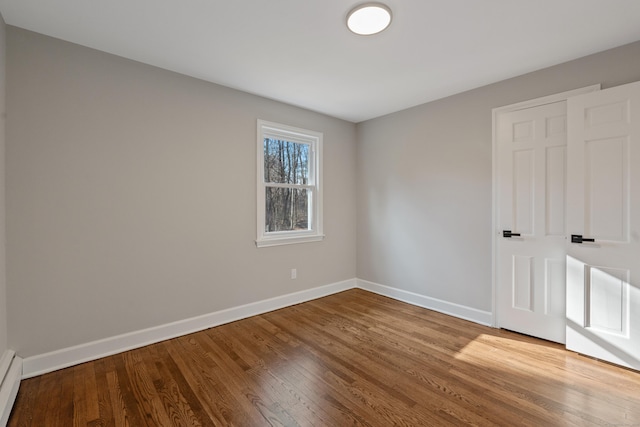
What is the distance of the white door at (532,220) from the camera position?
2562 millimetres

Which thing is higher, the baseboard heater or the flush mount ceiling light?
the flush mount ceiling light

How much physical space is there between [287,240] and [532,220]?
2640 mm

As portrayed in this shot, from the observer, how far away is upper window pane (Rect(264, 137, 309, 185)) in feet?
11.5

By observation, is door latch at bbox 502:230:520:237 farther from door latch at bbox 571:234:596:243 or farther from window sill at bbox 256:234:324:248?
window sill at bbox 256:234:324:248

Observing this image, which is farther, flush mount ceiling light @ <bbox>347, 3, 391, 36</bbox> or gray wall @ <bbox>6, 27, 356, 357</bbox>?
gray wall @ <bbox>6, 27, 356, 357</bbox>

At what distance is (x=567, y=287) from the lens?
243 centimetres

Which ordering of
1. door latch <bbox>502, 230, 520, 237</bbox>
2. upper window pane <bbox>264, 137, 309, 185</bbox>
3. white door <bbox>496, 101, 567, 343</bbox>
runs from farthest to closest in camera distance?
upper window pane <bbox>264, 137, 309, 185</bbox> < door latch <bbox>502, 230, 520, 237</bbox> < white door <bbox>496, 101, 567, 343</bbox>

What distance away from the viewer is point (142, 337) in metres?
2.54

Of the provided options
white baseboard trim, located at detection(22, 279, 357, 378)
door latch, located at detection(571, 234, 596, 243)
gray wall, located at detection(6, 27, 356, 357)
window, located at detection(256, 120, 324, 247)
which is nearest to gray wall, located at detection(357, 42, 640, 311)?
door latch, located at detection(571, 234, 596, 243)

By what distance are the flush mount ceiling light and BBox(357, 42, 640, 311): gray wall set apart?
1695mm

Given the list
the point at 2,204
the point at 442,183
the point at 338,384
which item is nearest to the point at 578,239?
the point at 442,183

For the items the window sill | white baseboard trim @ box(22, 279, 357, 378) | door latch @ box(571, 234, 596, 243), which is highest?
door latch @ box(571, 234, 596, 243)

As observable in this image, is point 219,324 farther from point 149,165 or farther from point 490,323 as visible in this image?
point 490,323

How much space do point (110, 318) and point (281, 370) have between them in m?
1.55
